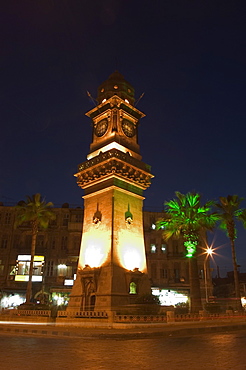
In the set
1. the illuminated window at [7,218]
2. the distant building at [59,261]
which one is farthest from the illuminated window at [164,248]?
the illuminated window at [7,218]

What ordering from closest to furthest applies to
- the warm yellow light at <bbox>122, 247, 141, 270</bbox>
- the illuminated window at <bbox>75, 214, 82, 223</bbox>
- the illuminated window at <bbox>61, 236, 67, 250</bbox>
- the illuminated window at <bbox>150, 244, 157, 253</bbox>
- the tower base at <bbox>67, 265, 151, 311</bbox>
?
the tower base at <bbox>67, 265, 151, 311</bbox>
the warm yellow light at <bbox>122, 247, 141, 270</bbox>
the illuminated window at <bbox>61, 236, 67, 250</bbox>
the illuminated window at <bbox>150, 244, 157, 253</bbox>
the illuminated window at <bbox>75, 214, 82, 223</bbox>

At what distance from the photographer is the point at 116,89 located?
3462 cm

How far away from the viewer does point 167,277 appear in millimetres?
49750

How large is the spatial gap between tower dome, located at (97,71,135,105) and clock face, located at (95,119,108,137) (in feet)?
9.89

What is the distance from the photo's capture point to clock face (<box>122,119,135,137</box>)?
32.6 m

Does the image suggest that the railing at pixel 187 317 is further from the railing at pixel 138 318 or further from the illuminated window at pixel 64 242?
the illuminated window at pixel 64 242

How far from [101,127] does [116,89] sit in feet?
16.3

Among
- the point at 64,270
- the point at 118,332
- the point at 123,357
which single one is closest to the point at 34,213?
the point at 64,270

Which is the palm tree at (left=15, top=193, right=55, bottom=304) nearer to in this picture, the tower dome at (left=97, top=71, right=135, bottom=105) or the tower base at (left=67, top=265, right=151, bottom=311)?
the tower base at (left=67, top=265, right=151, bottom=311)

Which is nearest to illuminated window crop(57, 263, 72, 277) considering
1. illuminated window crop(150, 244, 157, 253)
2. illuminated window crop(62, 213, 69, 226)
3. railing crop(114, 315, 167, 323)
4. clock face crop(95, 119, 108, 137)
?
illuminated window crop(62, 213, 69, 226)

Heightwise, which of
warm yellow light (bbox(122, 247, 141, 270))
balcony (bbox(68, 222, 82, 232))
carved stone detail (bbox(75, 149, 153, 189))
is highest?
carved stone detail (bbox(75, 149, 153, 189))

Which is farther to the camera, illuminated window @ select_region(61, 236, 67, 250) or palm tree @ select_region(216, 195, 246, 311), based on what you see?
illuminated window @ select_region(61, 236, 67, 250)

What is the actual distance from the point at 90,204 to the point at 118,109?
1050cm

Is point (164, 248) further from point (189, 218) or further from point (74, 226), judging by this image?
point (189, 218)
